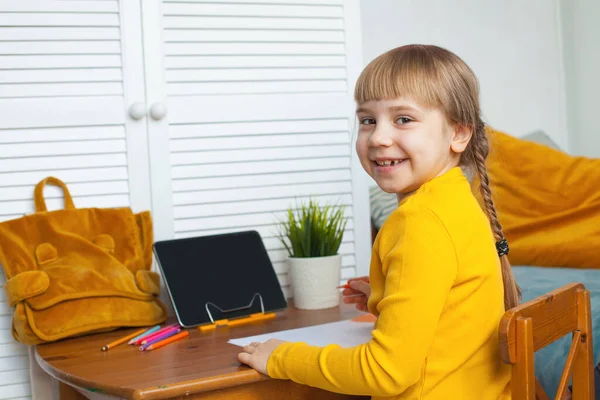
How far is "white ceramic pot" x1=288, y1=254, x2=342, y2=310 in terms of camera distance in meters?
1.64

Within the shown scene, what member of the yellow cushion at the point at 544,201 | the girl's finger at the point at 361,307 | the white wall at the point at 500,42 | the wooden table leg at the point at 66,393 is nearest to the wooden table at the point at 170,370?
the wooden table leg at the point at 66,393

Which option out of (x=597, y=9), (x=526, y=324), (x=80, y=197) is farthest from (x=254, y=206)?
(x=597, y=9)

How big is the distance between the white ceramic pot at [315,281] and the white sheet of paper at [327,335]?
17 cm

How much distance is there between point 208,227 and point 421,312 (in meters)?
0.79

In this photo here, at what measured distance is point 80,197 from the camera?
1606 millimetres

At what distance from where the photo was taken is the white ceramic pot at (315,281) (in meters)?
1.64

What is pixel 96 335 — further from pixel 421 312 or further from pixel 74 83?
pixel 421 312

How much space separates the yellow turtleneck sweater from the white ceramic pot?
0.51m

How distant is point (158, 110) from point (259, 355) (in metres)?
0.66

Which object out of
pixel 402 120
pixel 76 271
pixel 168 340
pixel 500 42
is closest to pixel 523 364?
pixel 402 120

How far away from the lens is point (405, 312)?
99 cm

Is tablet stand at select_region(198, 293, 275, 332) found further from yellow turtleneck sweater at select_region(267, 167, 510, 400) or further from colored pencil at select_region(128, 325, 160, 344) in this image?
yellow turtleneck sweater at select_region(267, 167, 510, 400)

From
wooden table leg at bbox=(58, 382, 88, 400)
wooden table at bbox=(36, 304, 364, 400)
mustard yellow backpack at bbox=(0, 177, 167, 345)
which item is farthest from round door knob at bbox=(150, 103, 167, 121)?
wooden table leg at bbox=(58, 382, 88, 400)

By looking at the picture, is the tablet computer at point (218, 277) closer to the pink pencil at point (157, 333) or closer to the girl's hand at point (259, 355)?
the pink pencil at point (157, 333)
